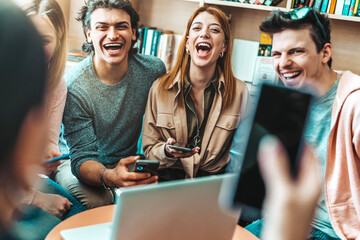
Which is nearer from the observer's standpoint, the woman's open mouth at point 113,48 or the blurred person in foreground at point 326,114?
the blurred person in foreground at point 326,114

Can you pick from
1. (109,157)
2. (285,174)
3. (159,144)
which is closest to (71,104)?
(109,157)

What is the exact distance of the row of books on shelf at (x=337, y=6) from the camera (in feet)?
8.04

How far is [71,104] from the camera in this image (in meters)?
1.95

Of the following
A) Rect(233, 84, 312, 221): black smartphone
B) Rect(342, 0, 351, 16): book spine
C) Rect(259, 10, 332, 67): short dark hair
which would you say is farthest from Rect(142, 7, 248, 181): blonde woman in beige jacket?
Rect(233, 84, 312, 221): black smartphone

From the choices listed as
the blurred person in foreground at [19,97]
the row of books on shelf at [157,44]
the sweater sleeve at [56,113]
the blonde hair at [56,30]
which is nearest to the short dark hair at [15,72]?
the blurred person in foreground at [19,97]

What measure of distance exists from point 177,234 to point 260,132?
530 mm

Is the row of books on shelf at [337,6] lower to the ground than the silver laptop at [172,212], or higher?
higher

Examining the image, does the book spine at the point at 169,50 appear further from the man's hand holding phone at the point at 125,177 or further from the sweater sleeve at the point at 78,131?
the man's hand holding phone at the point at 125,177

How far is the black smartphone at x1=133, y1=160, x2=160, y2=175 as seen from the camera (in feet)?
5.23

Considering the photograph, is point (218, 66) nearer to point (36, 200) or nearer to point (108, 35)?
point (108, 35)

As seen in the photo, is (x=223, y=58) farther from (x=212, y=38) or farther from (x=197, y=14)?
(x=197, y=14)

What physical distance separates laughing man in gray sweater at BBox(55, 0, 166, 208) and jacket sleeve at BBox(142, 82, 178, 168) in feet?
0.20

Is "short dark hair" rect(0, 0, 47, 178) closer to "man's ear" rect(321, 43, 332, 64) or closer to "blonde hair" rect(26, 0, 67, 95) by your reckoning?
"blonde hair" rect(26, 0, 67, 95)

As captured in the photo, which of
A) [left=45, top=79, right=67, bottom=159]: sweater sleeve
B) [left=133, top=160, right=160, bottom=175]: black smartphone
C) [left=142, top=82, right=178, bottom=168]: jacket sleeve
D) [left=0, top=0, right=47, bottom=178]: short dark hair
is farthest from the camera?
[left=142, top=82, right=178, bottom=168]: jacket sleeve
